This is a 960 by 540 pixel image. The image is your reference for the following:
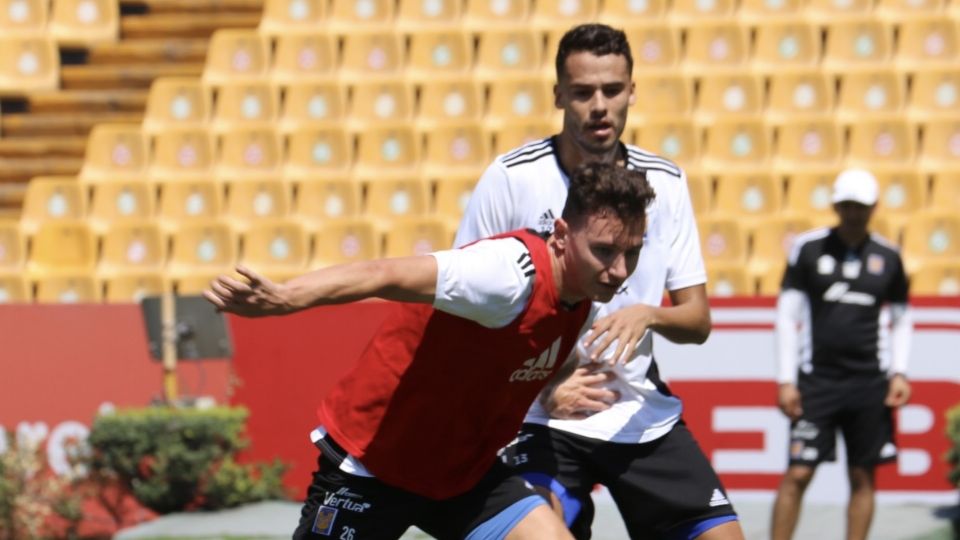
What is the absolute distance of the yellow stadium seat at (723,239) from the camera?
37.9 ft

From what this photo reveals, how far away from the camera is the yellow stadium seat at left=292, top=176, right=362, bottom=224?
1250cm

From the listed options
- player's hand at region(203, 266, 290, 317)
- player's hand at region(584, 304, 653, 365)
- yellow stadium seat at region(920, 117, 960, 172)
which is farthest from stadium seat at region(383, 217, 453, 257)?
player's hand at region(203, 266, 290, 317)

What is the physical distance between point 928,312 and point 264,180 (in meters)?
5.07

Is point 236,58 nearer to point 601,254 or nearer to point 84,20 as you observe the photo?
point 84,20

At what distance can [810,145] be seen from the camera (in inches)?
487

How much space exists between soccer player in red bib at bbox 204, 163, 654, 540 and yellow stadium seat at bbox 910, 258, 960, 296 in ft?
22.8

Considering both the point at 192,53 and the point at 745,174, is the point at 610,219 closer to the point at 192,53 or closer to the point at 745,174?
the point at 745,174

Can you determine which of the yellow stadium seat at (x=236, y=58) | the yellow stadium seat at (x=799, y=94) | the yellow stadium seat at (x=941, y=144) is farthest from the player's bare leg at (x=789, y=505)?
the yellow stadium seat at (x=236, y=58)

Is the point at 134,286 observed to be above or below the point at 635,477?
below

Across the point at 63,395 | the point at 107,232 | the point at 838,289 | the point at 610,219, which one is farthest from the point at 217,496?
the point at 610,219

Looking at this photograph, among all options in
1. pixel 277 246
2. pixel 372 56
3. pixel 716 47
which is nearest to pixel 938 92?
pixel 716 47

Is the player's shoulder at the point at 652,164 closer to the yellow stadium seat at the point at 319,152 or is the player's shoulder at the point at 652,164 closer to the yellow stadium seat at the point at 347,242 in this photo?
the yellow stadium seat at the point at 347,242

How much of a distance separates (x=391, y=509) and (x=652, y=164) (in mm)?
1320

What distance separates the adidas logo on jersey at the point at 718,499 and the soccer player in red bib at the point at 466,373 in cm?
61
